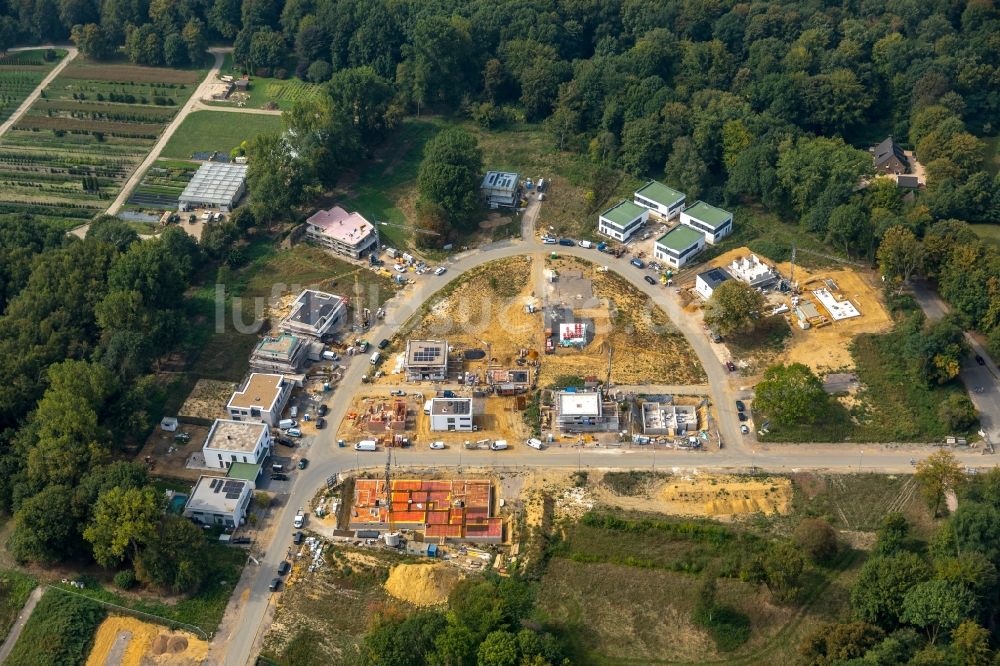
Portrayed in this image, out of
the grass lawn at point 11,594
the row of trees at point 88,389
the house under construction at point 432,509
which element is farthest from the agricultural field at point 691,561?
the grass lawn at point 11,594

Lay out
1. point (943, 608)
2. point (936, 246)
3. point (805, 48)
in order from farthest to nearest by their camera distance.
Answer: point (805, 48)
point (936, 246)
point (943, 608)

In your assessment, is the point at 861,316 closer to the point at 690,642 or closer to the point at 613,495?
the point at 613,495

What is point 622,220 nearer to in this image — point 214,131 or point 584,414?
point 584,414

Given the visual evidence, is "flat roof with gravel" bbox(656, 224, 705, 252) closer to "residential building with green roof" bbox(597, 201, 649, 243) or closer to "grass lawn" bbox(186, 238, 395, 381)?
"residential building with green roof" bbox(597, 201, 649, 243)

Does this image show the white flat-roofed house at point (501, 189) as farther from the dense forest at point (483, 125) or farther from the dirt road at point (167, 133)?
the dirt road at point (167, 133)

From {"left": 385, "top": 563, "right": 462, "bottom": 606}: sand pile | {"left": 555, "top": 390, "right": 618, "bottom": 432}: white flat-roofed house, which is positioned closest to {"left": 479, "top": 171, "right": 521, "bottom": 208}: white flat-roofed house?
{"left": 555, "top": 390, "right": 618, "bottom": 432}: white flat-roofed house

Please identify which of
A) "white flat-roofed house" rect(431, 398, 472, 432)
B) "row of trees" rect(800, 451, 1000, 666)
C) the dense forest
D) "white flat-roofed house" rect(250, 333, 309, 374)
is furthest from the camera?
"white flat-roofed house" rect(250, 333, 309, 374)

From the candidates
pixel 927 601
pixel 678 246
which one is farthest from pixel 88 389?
pixel 927 601

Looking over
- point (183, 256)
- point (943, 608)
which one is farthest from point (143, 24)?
point (943, 608)
